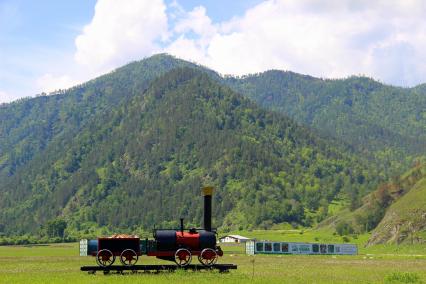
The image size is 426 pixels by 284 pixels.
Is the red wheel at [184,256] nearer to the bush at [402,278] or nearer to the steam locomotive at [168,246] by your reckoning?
the steam locomotive at [168,246]

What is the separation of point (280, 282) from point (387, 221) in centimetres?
10998

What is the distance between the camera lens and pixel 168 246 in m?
45.4

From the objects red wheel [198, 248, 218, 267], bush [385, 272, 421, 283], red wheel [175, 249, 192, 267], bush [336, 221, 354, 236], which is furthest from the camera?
bush [336, 221, 354, 236]

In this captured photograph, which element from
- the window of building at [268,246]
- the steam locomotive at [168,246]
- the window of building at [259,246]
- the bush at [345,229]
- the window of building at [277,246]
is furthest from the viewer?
the bush at [345,229]

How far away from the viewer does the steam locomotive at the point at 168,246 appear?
44719mm

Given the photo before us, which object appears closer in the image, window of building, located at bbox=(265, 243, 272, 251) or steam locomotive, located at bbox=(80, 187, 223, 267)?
steam locomotive, located at bbox=(80, 187, 223, 267)

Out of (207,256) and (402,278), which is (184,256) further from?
(402,278)

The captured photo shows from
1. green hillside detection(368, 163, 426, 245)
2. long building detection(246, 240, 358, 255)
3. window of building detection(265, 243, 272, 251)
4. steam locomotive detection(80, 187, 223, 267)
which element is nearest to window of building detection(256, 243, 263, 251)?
long building detection(246, 240, 358, 255)

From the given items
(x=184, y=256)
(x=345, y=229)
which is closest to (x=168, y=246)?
(x=184, y=256)

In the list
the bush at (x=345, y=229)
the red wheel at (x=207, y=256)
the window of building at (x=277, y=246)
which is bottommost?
the bush at (x=345, y=229)

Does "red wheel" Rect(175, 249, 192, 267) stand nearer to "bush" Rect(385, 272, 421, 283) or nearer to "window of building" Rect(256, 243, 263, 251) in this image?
"bush" Rect(385, 272, 421, 283)

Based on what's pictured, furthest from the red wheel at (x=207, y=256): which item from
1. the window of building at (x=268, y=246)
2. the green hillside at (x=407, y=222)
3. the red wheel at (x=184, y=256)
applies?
the green hillside at (x=407, y=222)

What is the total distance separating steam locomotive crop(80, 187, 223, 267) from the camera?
4472 centimetres

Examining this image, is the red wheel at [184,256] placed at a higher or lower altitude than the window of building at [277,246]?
higher
